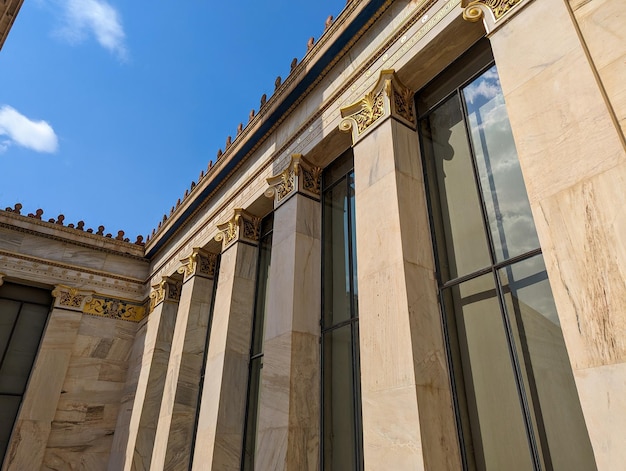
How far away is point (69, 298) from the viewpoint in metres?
16.0

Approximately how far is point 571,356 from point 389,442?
2421mm

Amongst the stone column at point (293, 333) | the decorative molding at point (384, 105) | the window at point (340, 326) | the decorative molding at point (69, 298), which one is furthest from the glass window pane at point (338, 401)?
the decorative molding at point (69, 298)

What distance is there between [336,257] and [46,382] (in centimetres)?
1182

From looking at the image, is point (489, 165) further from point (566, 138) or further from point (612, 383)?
point (612, 383)

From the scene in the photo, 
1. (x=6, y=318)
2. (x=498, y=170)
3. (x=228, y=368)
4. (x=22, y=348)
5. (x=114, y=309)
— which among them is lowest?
(x=228, y=368)

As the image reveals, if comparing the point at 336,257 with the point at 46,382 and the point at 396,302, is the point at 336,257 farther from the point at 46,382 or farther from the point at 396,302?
the point at 46,382

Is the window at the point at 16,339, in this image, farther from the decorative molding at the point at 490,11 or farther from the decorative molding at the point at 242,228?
the decorative molding at the point at 490,11

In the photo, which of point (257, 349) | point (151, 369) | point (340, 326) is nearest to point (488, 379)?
point (340, 326)

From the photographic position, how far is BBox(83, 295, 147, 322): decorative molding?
16500mm

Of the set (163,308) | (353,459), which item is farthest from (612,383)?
(163,308)

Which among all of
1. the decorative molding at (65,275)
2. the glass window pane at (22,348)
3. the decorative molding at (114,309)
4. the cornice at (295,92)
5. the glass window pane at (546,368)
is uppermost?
the cornice at (295,92)

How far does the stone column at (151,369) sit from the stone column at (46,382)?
7.68 feet

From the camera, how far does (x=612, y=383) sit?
3.45m

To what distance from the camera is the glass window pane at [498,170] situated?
5547mm
